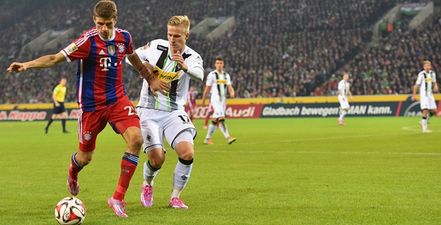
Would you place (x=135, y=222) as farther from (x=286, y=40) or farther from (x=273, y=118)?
(x=286, y=40)

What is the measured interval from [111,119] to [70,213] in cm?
161

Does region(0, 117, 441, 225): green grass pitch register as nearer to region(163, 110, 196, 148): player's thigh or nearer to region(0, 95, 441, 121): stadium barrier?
region(163, 110, 196, 148): player's thigh

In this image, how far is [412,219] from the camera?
23.5 feet

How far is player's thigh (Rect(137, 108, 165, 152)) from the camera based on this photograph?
28.1 ft

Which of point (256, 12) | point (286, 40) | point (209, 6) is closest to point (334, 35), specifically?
point (286, 40)

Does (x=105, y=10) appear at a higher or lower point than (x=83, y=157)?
higher

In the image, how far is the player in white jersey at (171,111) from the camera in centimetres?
849

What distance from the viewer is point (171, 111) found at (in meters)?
8.83

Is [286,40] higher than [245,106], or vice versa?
[286,40]

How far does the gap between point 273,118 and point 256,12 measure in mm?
18632

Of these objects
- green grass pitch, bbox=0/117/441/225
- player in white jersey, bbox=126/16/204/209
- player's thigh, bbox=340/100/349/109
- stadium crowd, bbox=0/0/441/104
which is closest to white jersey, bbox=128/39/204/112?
player in white jersey, bbox=126/16/204/209

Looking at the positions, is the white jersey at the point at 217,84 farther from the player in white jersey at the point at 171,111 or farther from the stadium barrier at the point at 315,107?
the stadium barrier at the point at 315,107

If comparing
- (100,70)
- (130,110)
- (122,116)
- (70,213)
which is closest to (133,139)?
(122,116)

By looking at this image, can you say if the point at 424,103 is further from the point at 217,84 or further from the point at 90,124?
the point at 90,124
